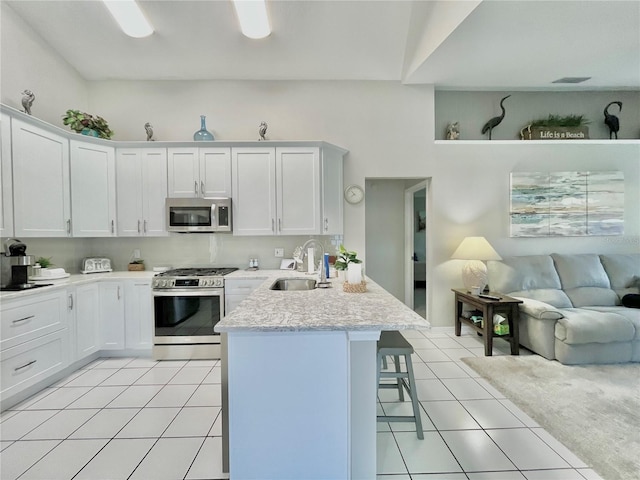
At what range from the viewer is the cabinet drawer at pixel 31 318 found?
7.32 feet

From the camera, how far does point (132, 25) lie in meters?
3.07

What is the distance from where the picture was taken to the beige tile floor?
168 cm

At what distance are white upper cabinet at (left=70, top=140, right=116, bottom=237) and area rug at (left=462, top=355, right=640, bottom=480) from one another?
167 inches

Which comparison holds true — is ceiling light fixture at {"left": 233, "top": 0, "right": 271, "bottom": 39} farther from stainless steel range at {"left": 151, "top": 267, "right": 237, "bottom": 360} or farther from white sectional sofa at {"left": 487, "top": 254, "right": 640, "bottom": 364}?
white sectional sofa at {"left": 487, "top": 254, "right": 640, "bottom": 364}

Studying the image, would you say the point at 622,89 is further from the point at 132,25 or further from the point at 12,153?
the point at 12,153

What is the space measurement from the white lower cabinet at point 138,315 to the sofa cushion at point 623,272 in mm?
5401

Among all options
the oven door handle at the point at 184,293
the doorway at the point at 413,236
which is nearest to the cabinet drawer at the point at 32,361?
the oven door handle at the point at 184,293

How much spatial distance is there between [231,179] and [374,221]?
2.54 meters

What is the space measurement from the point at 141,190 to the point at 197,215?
73 cm

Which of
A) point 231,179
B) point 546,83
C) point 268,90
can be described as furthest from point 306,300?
point 546,83

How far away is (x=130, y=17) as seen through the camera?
2990mm

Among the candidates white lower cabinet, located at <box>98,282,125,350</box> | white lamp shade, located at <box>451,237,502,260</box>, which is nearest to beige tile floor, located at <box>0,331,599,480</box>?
white lower cabinet, located at <box>98,282,125,350</box>

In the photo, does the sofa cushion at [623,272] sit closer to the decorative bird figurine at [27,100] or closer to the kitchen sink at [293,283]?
the kitchen sink at [293,283]

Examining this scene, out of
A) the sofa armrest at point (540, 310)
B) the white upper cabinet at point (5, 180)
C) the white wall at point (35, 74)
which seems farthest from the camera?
the sofa armrest at point (540, 310)
